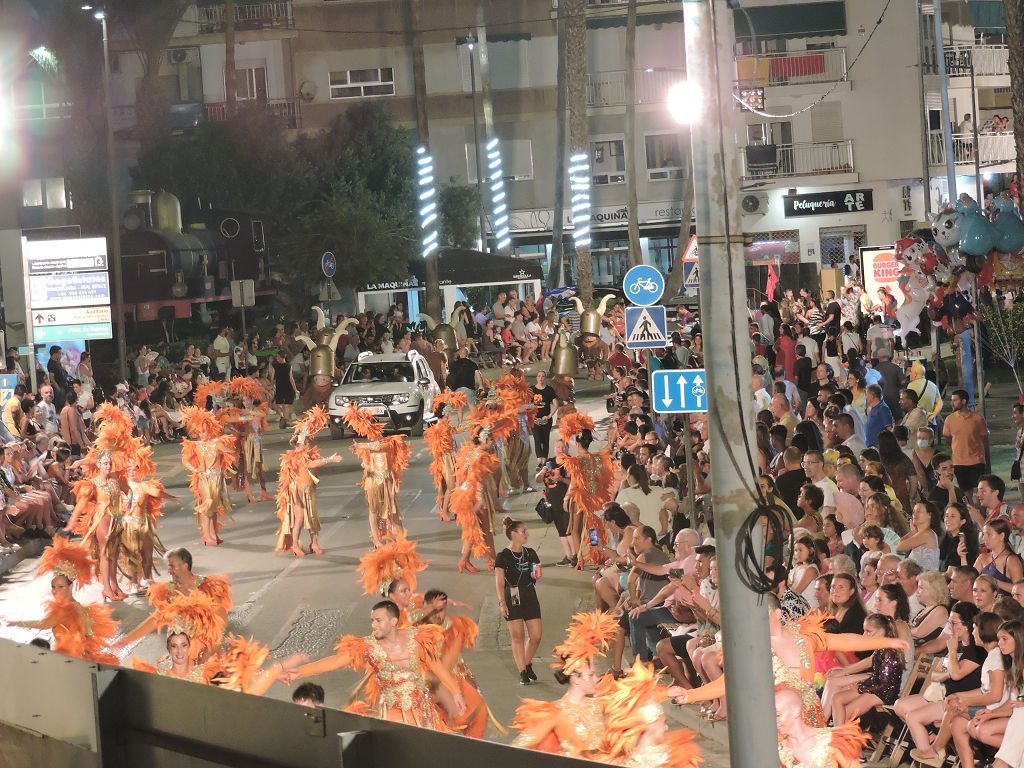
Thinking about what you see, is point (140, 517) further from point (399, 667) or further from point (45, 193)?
point (45, 193)

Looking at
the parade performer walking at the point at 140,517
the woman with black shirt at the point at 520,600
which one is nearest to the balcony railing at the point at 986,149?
the parade performer walking at the point at 140,517

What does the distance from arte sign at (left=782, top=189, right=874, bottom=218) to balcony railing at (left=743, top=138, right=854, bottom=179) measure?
30.1 inches

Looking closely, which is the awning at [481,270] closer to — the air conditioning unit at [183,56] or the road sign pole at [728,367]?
the air conditioning unit at [183,56]

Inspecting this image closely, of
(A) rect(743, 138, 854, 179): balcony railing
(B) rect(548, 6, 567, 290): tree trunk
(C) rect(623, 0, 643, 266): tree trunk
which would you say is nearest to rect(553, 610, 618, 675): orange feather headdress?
(C) rect(623, 0, 643, 266): tree trunk

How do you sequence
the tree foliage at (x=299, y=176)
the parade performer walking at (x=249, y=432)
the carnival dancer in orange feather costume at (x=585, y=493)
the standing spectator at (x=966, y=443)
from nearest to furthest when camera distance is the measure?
the standing spectator at (x=966, y=443) < the carnival dancer in orange feather costume at (x=585, y=493) < the parade performer walking at (x=249, y=432) < the tree foliage at (x=299, y=176)

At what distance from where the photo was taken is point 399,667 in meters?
9.27

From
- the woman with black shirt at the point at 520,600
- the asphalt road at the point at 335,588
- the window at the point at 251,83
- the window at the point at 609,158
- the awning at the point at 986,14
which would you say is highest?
the window at the point at 251,83

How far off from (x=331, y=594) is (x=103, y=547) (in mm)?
2758

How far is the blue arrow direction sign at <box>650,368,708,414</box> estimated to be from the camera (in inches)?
507

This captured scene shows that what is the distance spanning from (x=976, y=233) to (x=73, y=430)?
1461cm

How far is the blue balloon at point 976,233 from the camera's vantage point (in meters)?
18.3

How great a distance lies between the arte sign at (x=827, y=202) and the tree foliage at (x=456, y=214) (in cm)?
1088

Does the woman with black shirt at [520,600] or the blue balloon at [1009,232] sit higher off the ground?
the blue balloon at [1009,232]

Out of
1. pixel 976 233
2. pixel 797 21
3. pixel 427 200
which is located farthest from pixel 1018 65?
pixel 427 200
